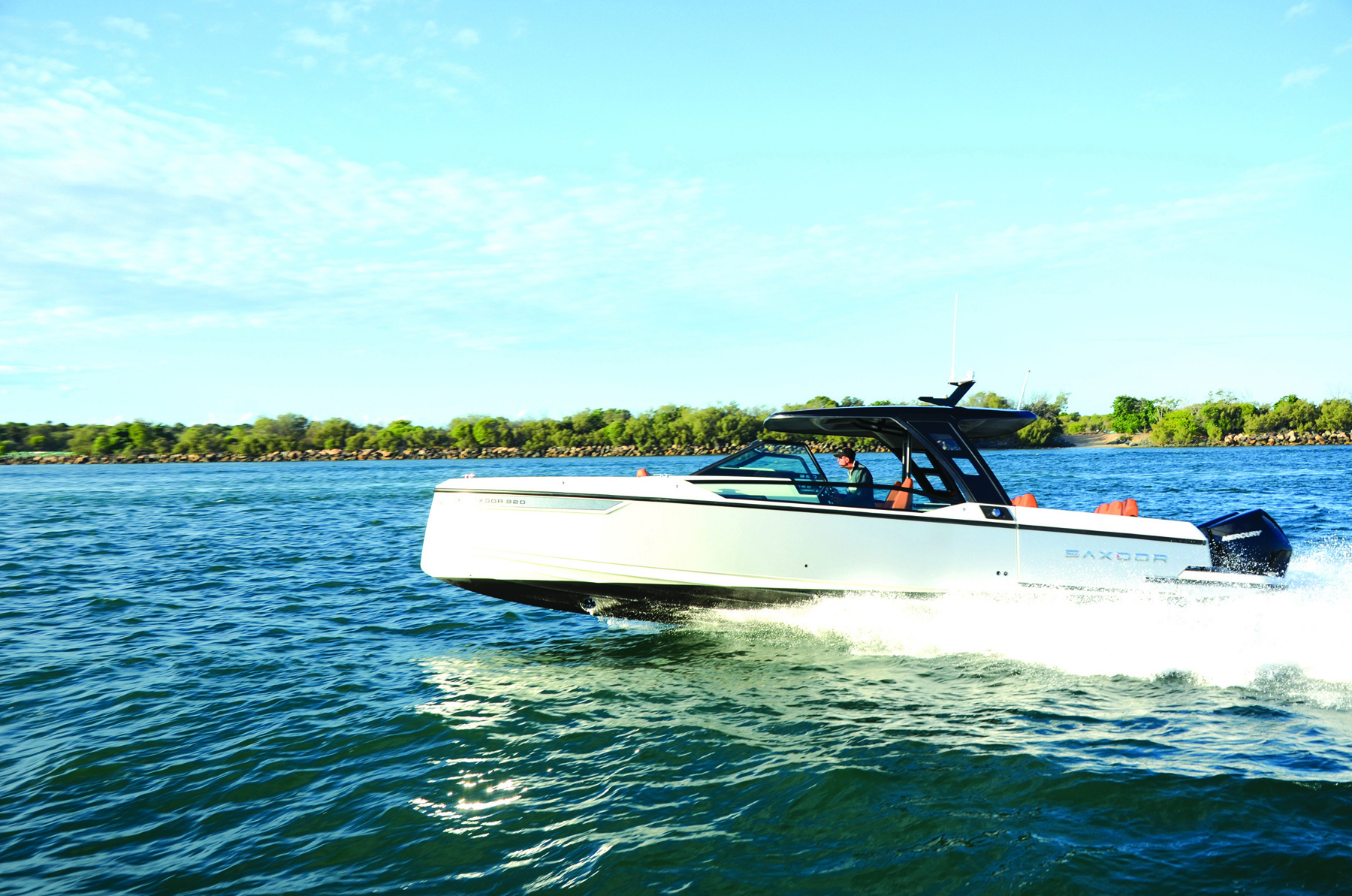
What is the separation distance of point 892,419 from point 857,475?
61 cm

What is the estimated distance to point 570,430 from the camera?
125m

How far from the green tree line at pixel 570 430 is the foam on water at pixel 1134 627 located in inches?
4084

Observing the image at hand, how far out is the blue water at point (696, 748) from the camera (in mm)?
3541

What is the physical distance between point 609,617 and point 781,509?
2.08 meters

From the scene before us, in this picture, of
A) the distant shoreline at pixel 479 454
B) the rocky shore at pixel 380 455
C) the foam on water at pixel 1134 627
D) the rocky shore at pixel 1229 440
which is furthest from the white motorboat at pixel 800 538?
the rocky shore at pixel 1229 440

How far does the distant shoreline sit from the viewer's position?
109 meters

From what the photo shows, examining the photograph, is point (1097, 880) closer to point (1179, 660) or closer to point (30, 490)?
point (1179, 660)

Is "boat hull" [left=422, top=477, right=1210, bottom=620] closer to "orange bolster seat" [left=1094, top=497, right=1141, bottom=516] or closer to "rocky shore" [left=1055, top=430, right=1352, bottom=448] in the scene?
"orange bolster seat" [left=1094, top=497, right=1141, bottom=516]

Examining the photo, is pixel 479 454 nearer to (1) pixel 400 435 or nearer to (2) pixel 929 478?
(1) pixel 400 435

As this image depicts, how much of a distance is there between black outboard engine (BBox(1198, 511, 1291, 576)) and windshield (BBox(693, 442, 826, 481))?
3.43 metres

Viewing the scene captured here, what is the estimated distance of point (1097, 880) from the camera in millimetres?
3318

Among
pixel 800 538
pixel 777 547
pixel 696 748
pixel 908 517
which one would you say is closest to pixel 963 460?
pixel 908 517

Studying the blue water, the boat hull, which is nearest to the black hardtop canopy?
the boat hull

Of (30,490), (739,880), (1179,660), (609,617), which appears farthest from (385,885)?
(30,490)
